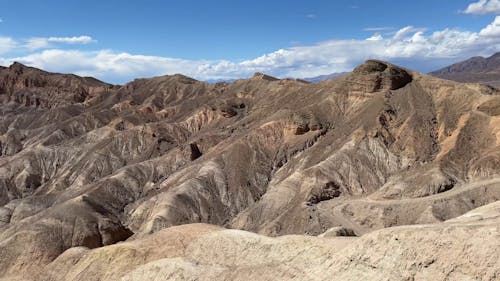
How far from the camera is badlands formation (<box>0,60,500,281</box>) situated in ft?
97.9

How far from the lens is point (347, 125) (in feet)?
292

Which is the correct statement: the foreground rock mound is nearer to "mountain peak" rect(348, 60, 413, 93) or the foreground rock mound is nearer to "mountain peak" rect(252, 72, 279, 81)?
"mountain peak" rect(348, 60, 413, 93)

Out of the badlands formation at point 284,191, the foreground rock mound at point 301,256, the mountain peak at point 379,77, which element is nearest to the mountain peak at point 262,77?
the badlands formation at point 284,191

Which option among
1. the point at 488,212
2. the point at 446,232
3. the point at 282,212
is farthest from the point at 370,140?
the point at 446,232

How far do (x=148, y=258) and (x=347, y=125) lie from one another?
55.2 m

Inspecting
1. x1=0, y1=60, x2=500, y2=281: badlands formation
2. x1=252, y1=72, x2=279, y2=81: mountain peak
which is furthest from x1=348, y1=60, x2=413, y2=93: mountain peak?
x1=252, y1=72, x2=279, y2=81: mountain peak

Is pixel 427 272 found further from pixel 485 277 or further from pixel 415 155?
pixel 415 155

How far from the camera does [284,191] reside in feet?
254

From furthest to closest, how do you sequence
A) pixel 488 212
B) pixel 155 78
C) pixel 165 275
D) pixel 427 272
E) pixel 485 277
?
pixel 155 78 < pixel 165 275 < pixel 488 212 < pixel 427 272 < pixel 485 277

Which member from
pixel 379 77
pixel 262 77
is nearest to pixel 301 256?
pixel 379 77

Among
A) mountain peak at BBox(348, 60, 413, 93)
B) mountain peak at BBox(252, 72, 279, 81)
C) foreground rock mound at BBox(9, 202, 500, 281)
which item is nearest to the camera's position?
foreground rock mound at BBox(9, 202, 500, 281)

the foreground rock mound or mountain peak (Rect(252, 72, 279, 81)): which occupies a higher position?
mountain peak (Rect(252, 72, 279, 81))

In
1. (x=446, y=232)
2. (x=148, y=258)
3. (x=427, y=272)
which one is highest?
(x=446, y=232)

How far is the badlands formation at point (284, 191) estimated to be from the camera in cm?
2984
